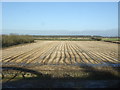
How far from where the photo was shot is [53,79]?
305 centimetres

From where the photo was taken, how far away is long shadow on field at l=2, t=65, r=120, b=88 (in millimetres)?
2793

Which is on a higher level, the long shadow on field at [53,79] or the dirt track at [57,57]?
the dirt track at [57,57]

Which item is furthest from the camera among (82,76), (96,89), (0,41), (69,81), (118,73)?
(0,41)

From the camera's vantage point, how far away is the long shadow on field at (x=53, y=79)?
279 cm

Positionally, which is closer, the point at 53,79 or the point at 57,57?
the point at 53,79

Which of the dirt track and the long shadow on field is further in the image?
the dirt track

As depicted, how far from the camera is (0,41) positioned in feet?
37.4

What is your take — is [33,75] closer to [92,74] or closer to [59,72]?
[59,72]

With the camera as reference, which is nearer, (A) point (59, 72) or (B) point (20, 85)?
(B) point (20, 85)

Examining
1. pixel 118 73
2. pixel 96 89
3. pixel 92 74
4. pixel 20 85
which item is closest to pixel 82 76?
pixel 92 74

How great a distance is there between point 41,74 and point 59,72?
1.62ft

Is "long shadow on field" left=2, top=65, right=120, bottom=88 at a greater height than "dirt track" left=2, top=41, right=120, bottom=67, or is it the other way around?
"dirt track" left=2, top=41, right=120, bottom=67

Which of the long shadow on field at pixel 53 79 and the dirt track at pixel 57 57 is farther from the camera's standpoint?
the dirt track at pixel 57 57

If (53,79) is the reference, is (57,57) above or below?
above
